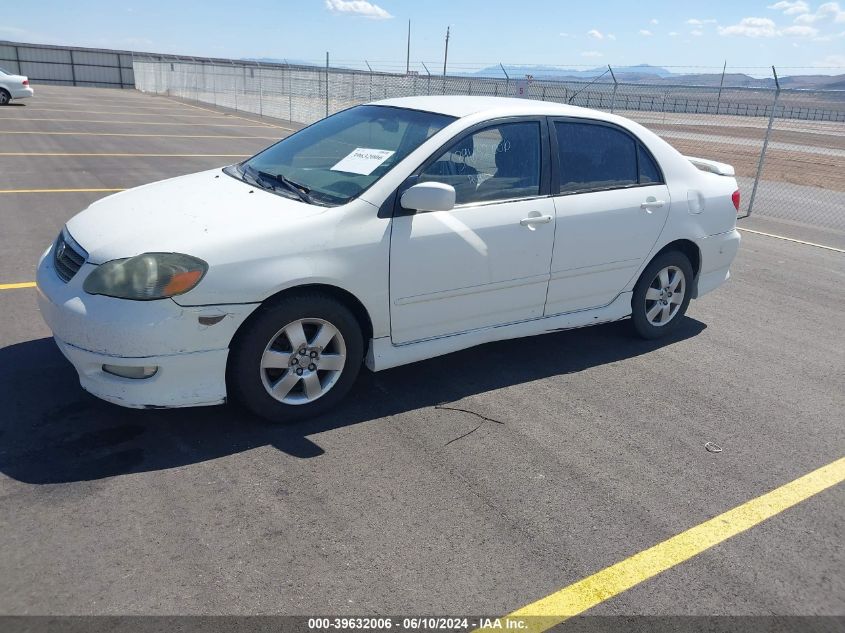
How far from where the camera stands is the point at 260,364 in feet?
12.1

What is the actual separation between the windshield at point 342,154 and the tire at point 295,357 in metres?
0.66

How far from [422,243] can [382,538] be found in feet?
5.48

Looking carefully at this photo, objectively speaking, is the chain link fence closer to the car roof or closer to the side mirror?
the car roof

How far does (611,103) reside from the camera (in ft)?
55.5

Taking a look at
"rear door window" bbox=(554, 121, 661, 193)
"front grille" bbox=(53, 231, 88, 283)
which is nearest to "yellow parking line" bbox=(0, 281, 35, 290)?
"front grille" bbox=(53, 231, 88, 283)

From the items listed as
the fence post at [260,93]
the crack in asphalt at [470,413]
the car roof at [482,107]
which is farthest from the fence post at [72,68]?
the crack in asphalt at [470,413]

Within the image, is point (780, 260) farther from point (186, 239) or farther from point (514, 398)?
point (186, 239)

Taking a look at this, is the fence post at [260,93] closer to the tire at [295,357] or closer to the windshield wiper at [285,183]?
the windshield wiper at [285,183]

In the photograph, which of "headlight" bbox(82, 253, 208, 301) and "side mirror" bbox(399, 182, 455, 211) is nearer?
"headlight" bbox(82, 253, 208, 301)

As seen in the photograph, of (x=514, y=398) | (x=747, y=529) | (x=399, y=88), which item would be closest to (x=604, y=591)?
(x=747, y=529)

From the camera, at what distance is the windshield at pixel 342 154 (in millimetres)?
4125

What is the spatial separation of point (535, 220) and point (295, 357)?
171 centimetres

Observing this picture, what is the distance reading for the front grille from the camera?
3660mm

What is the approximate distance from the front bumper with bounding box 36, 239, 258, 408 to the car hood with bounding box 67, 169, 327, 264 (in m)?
0.25
